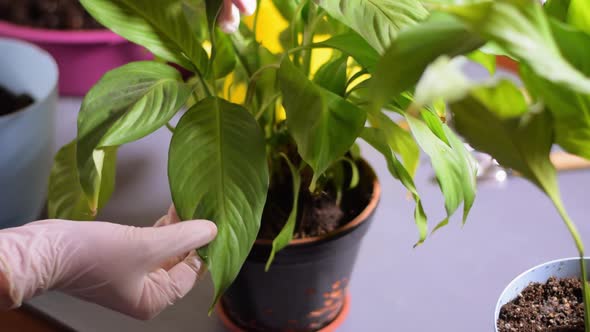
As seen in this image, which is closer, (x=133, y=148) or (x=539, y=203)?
(x=539, y=203)

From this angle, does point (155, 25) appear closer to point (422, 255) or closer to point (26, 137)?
point (26, 137)

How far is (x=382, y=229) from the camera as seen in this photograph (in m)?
0.79

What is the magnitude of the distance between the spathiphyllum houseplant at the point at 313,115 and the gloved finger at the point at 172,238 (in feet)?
0.04

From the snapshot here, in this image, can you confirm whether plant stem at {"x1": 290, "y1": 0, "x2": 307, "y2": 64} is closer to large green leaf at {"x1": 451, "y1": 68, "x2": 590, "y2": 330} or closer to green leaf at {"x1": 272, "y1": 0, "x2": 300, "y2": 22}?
green leaf at {"x1": 272, "y1": 0, "x2": 300, "y2": 22}

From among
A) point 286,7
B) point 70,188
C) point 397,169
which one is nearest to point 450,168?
point 397,169

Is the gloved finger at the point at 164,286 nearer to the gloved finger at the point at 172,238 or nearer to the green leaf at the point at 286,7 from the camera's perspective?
the gloved finger at the point at 172,238

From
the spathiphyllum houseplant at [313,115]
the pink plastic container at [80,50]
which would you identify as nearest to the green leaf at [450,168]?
the spathiphyllum houseplant at [313,115]

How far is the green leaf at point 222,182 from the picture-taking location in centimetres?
47

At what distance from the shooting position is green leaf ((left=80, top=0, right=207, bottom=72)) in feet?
1.66

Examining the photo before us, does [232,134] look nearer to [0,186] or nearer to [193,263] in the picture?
[193,263]

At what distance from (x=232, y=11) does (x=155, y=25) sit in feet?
0.22

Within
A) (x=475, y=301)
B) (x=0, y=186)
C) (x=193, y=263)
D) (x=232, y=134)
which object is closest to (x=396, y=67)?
(x=232, y=134)

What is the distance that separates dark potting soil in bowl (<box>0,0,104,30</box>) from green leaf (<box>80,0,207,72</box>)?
0.50 meters

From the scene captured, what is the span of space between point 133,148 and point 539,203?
60 cm
